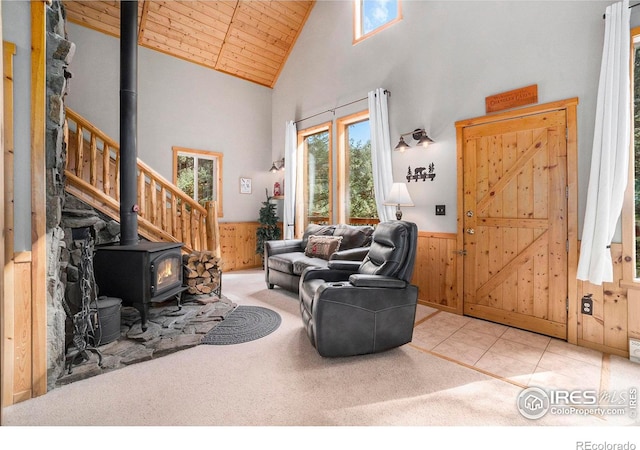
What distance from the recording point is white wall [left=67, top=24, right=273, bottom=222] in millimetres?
4684

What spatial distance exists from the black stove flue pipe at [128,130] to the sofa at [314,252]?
1821mm

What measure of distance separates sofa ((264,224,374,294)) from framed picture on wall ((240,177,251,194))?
2027 mm

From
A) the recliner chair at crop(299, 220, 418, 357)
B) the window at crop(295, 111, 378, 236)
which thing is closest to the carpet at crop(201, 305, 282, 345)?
the recliner chair at crop(299, 220, 418, 357)

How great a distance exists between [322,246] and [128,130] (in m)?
2.64

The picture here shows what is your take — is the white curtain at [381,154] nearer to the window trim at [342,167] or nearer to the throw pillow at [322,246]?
the throw pillow at [322,246]

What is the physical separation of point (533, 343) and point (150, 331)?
3482 millimetres

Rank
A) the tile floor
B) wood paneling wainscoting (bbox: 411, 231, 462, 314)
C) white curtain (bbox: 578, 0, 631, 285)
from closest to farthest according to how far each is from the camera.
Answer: the tile floor
white curtain (bbox: 578, 0, 631, 285)
wood paneling wainscoting (bbox: 411, 231, 462, 314)

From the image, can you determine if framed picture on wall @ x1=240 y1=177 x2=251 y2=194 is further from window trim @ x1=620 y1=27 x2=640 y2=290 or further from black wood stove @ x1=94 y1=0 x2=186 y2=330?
window trim @ x1=620 y1=27 x2=640 y2=290

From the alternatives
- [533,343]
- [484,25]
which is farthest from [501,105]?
[533,343]

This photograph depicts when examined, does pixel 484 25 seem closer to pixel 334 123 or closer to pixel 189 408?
pixel 334 123

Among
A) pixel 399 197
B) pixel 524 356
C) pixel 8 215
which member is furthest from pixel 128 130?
pixel 524 356

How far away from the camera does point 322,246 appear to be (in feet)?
13.9

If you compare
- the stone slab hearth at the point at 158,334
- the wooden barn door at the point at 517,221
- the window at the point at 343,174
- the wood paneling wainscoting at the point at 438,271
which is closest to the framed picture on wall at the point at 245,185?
the window at the point at 343,174

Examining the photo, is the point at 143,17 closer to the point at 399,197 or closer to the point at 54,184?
the point at 54,184
